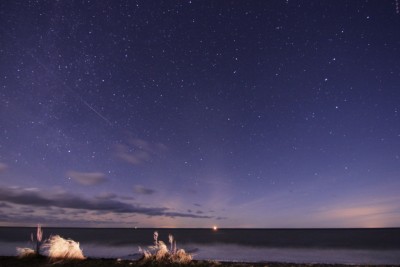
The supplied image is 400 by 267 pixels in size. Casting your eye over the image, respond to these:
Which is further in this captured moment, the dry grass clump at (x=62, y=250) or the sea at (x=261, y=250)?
the sea at (x=261, y=250)

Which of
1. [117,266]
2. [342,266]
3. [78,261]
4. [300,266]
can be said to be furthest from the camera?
[342,266]

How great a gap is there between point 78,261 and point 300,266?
41.2 feet

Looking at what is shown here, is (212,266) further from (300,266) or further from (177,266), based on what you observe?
(300,266)

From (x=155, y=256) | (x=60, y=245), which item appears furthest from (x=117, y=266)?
(x=60, y=245)

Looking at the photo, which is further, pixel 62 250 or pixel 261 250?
pixel 261 250

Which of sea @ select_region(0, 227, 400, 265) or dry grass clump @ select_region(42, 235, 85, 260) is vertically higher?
dry grass clump @ select_region(42, 235, 85, 260)

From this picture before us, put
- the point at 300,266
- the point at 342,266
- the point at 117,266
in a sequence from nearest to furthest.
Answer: the point at 117,266, the point at 300,266, the point at 342,266

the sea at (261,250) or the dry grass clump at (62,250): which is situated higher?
the dry grass clump at (62,250)

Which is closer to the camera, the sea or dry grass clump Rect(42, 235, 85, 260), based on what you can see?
dry grass clump Rect(42, 235, 85, 260)

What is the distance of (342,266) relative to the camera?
22266mm

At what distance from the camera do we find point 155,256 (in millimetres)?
17062

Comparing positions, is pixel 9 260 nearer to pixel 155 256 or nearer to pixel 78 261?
pixel 78 261

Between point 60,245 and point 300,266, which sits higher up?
point 60,245

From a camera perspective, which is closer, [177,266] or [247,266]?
[177,266]
